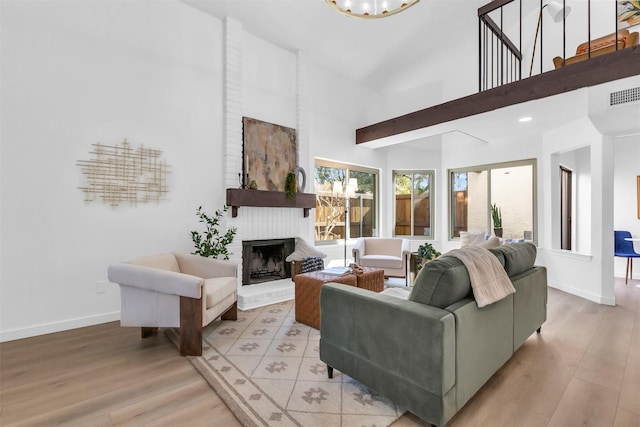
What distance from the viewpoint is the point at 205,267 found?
3.36 m

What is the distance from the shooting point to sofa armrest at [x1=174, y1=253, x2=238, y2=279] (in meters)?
3.31

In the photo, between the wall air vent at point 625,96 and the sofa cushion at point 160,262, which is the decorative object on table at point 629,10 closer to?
the wall air vent at point 625,96

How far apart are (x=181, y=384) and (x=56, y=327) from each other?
1900 millimetres

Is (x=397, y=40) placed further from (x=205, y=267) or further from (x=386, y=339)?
(x=386, y=339)

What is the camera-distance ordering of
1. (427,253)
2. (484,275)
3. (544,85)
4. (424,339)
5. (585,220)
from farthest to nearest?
(585,220) → (427,253) → (544,85) → (484,275) → (424,339)

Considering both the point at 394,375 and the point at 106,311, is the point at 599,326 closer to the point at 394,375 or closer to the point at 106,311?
the point at 394,375

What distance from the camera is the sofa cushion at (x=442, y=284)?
1688 millimetres

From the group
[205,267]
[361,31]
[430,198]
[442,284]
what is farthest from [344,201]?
[442,284]

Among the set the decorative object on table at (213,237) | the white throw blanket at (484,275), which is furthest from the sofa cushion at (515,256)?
the decorative object on table at (213,237)

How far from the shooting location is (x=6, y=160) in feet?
9.26

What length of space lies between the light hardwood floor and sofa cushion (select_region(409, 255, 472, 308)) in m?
0.67

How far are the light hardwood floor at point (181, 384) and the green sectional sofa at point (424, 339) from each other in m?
0.23

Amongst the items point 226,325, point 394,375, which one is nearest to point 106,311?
point 226,325

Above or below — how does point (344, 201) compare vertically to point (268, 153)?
below
